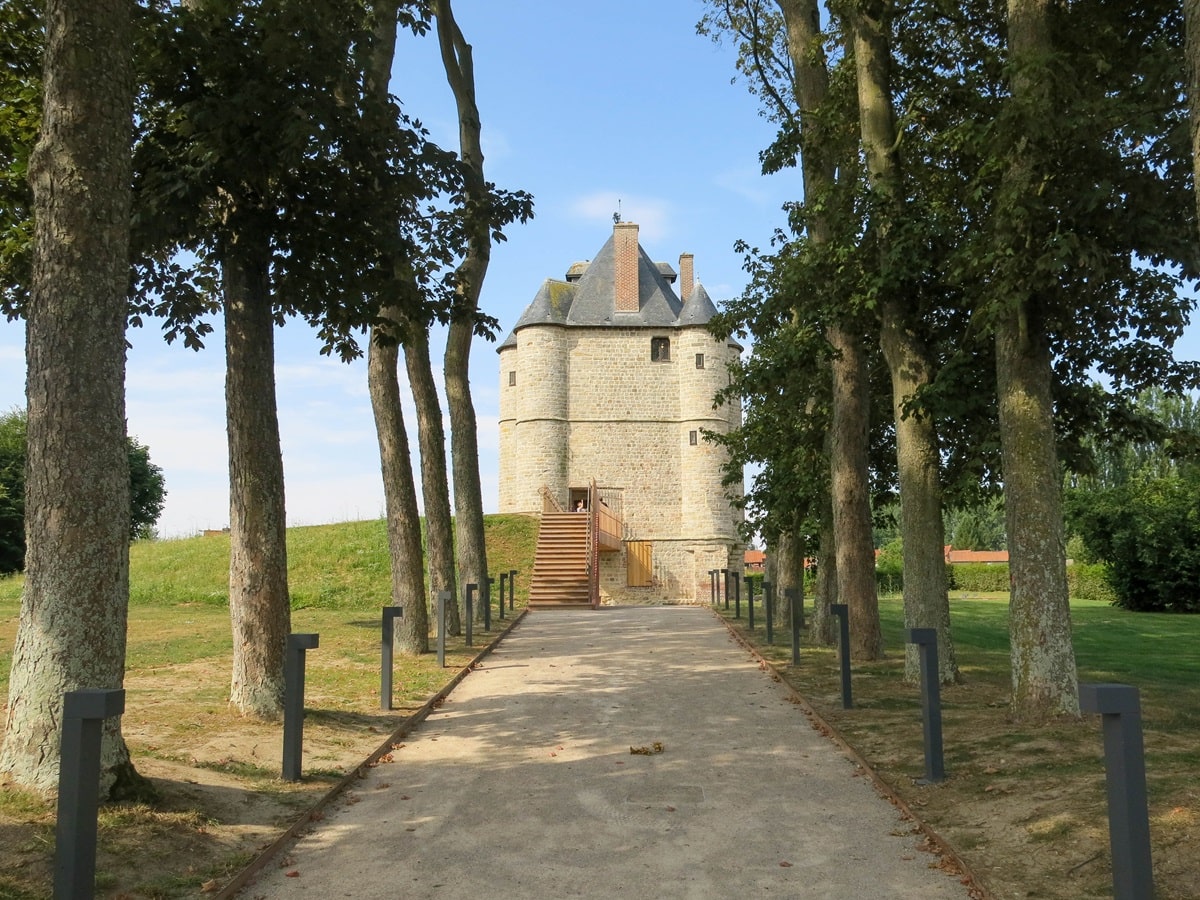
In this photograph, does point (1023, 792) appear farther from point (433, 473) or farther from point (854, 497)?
point (433, 473)

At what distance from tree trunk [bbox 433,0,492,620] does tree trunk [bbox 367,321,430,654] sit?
8.76ft

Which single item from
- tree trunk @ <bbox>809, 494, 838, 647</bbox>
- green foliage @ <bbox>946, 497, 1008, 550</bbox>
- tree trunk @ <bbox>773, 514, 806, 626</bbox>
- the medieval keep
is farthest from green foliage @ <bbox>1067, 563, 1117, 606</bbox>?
green foliage @ <bbox>946, 497, 1008, 550</bbox>

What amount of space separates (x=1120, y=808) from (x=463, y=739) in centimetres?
575

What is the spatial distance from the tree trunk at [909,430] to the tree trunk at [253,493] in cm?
586

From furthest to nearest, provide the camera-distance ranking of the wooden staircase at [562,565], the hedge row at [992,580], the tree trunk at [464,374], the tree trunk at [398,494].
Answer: the hedge row at [992,580] < the wooden staircase at [562,565] < the tree trunk at [464,374] < the tree trunk at [398,494]

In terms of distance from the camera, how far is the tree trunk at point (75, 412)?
5.98 m

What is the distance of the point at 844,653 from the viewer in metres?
10.1

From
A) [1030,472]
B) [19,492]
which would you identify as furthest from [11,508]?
[1030,472]

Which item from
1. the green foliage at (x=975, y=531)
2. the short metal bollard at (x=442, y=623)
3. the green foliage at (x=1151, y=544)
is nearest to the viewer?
the short metal bollard at (x=442, y=623)

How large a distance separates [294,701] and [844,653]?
5034 mm

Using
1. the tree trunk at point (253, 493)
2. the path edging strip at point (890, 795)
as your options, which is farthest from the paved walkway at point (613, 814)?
the tree trunk at point (253, 493)

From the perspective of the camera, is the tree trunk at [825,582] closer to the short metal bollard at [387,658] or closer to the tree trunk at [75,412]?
the short metal bollard at [387,658]

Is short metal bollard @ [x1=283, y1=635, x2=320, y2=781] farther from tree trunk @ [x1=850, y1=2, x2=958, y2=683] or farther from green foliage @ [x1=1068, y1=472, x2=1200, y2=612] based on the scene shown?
green foliage @ [x1=1068, y1=472, x2=1200, y2=612]

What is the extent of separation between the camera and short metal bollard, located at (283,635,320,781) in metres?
7.13
